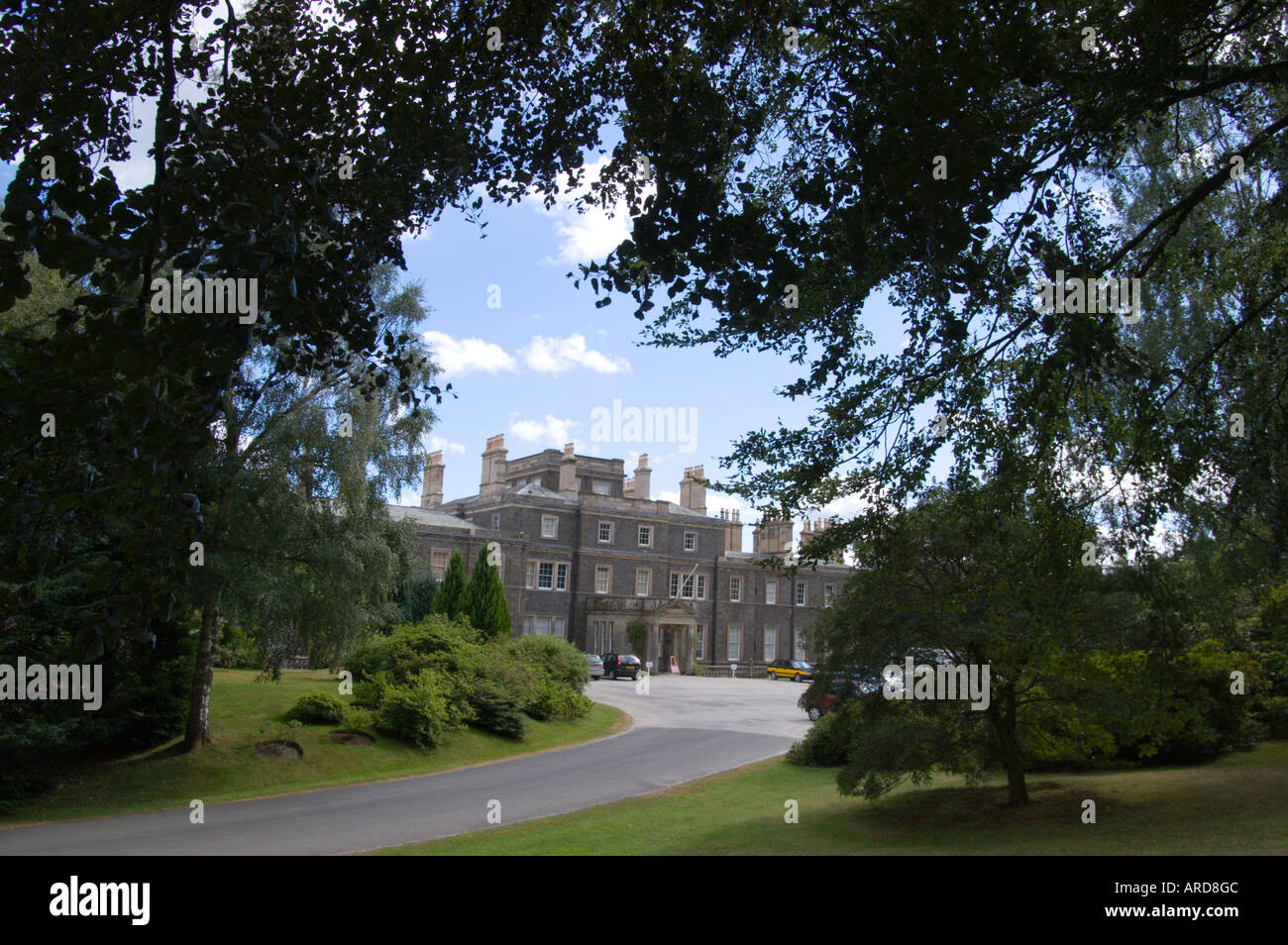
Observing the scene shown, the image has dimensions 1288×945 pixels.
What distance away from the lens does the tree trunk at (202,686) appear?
19.1 metres

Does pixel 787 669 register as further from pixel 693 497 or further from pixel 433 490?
pixel 433 490

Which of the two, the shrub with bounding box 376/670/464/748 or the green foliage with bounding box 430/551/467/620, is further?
the green foliage with bounding box 430/551/467/620

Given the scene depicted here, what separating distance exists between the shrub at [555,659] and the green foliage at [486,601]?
4483mm

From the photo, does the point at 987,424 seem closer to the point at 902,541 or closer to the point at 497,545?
the point at 902,541

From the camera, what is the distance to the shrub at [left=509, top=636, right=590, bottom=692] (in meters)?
31.2

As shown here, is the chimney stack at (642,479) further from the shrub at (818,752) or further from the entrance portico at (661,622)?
the shrub at (818,752)

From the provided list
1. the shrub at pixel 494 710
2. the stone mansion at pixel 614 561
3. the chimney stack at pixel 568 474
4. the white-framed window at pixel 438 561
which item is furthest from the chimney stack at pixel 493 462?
the shrub at pixel 494 710

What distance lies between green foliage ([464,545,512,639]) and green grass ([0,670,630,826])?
37.3ft

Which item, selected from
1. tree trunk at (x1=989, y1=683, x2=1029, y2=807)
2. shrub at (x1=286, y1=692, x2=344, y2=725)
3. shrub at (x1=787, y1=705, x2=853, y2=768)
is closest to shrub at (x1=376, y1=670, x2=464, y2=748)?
shrub at (x1=286, y1=692, x2=344, y2=725)

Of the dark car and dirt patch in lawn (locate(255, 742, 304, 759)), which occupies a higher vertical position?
the dark car

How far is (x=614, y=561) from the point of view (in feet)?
202

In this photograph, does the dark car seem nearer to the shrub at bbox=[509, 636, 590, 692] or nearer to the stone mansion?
the shrub at bbox=[509, 636, 590, 692]
